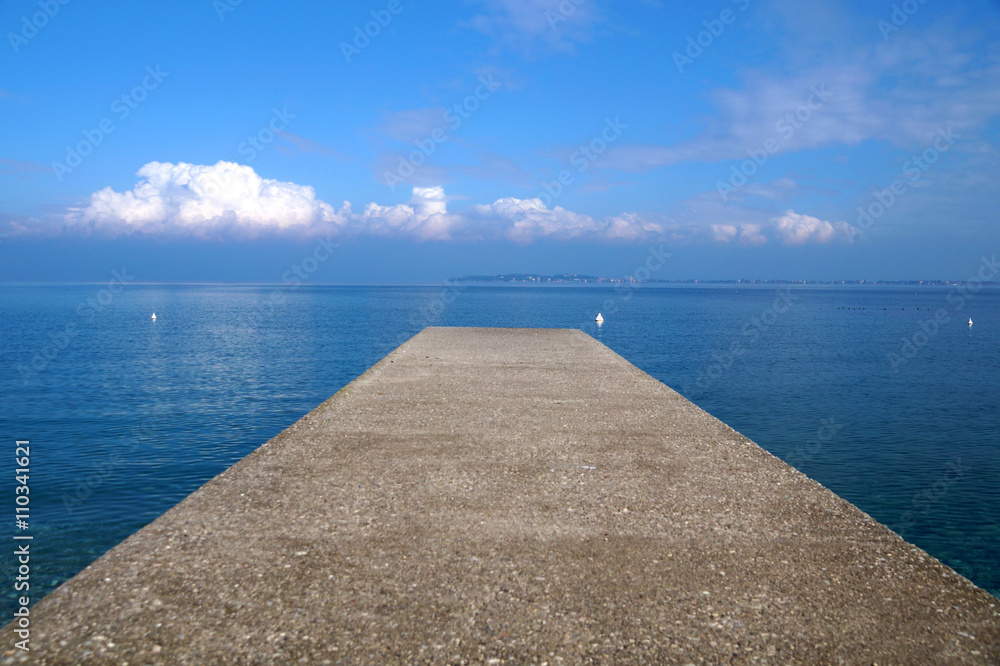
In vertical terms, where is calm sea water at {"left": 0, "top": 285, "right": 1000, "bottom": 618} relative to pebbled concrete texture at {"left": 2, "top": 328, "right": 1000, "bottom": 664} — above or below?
below

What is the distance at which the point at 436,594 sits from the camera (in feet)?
15.4

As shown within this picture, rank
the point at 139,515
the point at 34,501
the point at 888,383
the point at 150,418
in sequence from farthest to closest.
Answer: the point at 888,383, the point at 150,418, the point at 34,501, the point at 139,515

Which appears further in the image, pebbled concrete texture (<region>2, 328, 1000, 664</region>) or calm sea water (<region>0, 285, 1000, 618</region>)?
calm sea water (<region>0, 285, 1000, 618</region>)

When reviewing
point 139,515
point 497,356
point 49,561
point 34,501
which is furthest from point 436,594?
point 497,356

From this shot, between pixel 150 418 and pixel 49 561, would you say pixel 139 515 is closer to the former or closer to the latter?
pixel 49 561

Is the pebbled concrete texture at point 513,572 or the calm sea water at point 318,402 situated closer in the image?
the pebbled concrete texture at point 513,572

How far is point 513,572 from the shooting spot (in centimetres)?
503

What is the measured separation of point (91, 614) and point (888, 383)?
2666 cm

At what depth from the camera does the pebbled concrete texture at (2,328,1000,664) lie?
162 inches

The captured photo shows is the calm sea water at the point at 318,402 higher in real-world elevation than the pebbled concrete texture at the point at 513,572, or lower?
lower

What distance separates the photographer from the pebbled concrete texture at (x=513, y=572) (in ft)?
13.5

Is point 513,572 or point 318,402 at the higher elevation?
point 513,572

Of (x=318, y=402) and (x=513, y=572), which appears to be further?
(x=318, y=402)

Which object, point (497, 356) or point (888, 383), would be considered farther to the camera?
point (888, 383)
